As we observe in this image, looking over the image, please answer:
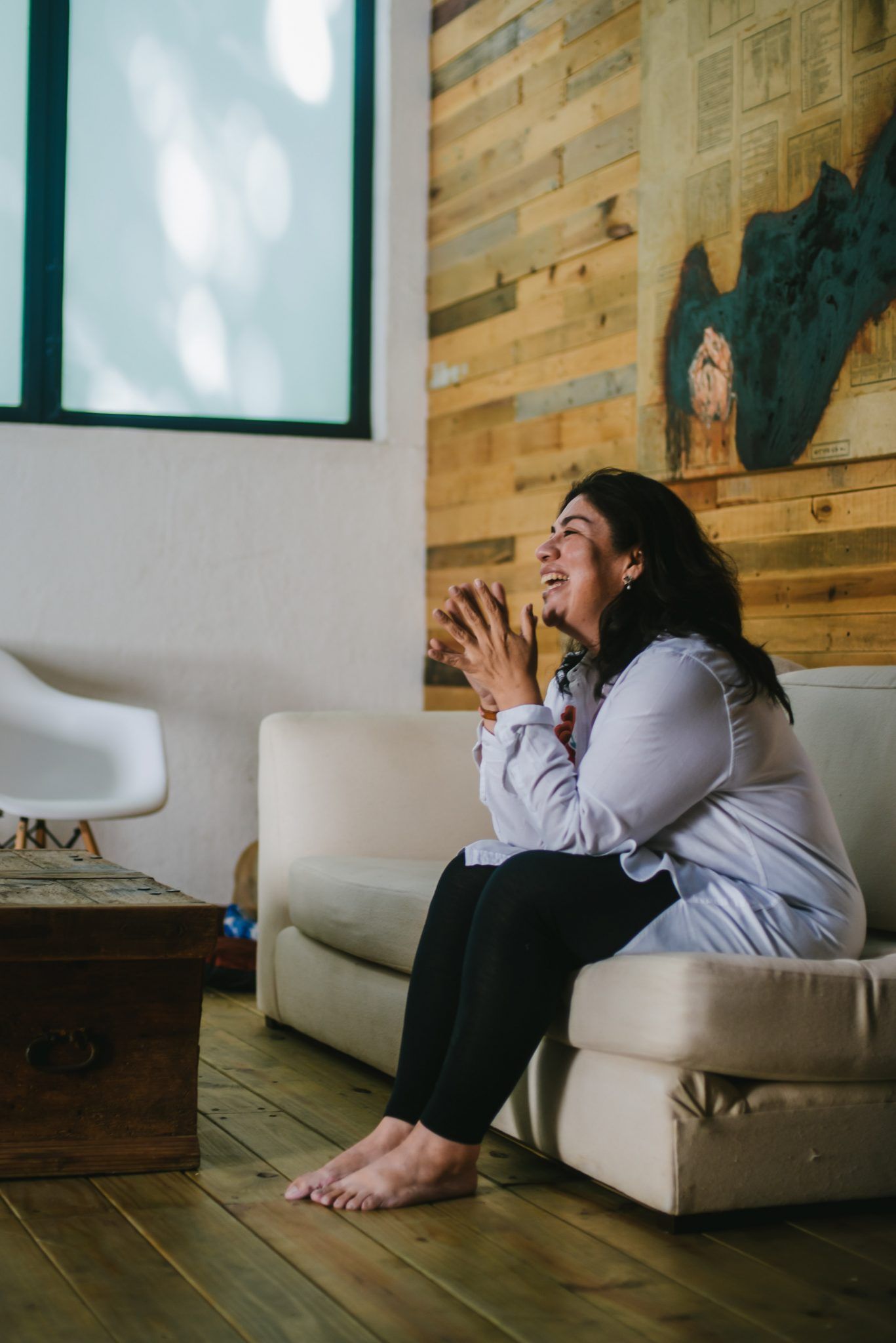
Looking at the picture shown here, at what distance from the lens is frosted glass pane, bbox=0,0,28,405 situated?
14.3ft

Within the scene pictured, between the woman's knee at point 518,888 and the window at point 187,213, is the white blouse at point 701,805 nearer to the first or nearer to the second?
the woman's knee at point 518,888

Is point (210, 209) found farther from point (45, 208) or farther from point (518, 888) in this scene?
point (518, 888)

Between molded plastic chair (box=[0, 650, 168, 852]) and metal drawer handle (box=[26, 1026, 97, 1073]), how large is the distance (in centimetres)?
171

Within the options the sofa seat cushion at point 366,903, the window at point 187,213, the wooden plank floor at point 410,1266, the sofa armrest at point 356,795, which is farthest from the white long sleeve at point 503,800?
the window at point 187,213

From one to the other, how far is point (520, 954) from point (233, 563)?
9.04 feet

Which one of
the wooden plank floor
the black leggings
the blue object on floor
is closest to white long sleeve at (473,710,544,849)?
the black leggings

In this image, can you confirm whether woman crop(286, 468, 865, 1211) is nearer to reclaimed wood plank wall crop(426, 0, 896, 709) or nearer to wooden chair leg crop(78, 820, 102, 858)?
reclaimed wood plank wall crop(426, 0, 896, 709)

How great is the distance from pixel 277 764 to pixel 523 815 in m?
1.10

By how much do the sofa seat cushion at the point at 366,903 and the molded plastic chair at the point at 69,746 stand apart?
1.00m

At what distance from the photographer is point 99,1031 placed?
213cm

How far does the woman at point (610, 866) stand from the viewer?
1.93 meters

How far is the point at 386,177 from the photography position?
468 cm

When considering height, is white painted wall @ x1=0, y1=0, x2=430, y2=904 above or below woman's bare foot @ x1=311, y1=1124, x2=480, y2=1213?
above

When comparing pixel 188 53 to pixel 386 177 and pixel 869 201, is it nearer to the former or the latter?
pixel 386 177
